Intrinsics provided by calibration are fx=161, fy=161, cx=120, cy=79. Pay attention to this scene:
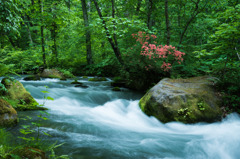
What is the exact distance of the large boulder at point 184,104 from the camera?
15.9 ft

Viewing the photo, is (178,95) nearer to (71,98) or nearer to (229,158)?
(229,158)

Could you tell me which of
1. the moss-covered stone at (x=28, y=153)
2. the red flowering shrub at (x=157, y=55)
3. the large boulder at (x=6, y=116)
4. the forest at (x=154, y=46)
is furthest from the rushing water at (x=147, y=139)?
the red flowering shrub at (x=157, y=55)

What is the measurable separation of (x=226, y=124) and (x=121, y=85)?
6748mm

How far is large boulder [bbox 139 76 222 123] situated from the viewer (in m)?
4.85

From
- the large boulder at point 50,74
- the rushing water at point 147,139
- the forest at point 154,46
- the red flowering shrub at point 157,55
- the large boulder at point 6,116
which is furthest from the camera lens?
the large boulder at point 50,74

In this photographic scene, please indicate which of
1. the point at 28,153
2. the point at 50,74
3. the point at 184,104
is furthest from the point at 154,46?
the point at 50,74

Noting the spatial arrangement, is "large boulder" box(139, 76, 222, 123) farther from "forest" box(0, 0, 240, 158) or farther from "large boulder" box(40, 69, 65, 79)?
"large boulder" box(40, 69, 65, 79)

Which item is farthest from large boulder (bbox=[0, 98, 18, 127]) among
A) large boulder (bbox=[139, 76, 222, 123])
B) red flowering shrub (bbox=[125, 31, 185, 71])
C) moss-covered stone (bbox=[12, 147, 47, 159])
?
red flowering shrub (bbox=[125, 31, 185, 71])

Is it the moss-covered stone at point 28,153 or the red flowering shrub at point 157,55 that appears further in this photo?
the red flowering shrub at point 157,55

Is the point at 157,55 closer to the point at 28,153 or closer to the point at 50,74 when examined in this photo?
the point at 28,153

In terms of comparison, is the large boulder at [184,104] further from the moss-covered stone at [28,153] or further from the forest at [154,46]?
the moss-covered stone at [28,153]

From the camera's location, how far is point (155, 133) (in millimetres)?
4414

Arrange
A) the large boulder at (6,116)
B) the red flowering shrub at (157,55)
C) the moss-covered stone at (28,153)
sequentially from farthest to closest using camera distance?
1. the red flowering shrub at (157,55)
2. the large boulder at (6,116)
3. the moss-covered stone at (28,153)

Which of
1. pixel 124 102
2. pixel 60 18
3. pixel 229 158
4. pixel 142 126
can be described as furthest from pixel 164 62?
pixel 60 18
